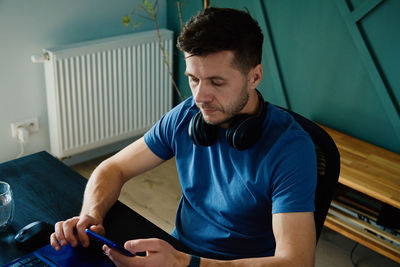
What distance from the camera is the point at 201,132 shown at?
4.31 ft

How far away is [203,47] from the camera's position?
1204mm

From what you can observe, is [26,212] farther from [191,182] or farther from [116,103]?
[116,103]

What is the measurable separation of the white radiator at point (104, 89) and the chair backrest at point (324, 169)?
186 centimetres

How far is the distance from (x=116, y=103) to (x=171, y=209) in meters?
0.84

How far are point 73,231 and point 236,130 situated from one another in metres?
0.49

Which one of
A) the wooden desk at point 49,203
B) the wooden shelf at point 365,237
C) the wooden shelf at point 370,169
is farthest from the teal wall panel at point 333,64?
the wooden desk at point 49,203

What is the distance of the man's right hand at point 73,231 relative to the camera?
1089mm

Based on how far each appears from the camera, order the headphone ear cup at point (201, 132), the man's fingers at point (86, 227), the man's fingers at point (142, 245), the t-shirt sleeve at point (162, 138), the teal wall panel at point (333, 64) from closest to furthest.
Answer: the man's fingers at point (142, 245)
the man's fingers at point (86, 227)
the headphone ear cup at point (201, 132)
the t-shirt sleeve at point (162, 138)
the teal wall panel at point (333, 64)

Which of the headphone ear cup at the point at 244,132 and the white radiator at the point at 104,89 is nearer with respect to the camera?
the headphone ear cup at the point at 244,132

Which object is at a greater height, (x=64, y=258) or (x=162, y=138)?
(x=162, y=138)

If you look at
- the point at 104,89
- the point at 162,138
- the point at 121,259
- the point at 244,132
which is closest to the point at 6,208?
the point at 121,259

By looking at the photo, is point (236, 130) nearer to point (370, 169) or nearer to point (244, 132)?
point (244, 132)

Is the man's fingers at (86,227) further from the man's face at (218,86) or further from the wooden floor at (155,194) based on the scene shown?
the wooden floor at (155,194)

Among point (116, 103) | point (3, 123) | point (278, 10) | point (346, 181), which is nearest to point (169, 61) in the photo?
point (116, 103)
